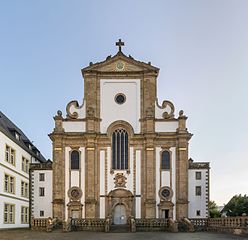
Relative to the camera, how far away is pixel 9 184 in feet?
151

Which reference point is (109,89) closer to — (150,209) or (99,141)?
(99,141)

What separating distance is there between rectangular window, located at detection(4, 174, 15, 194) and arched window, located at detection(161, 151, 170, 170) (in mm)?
15369

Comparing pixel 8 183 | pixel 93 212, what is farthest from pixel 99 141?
pixel 8 183

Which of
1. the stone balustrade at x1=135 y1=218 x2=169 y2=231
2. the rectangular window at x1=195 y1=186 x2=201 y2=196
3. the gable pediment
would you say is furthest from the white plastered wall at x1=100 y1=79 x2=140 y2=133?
the stone balustrade at x1=135 y1=218 x2=169 y2=231

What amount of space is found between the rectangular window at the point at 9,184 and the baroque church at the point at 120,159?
19.2 ft

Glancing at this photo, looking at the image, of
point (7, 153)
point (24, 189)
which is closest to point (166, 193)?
point (24, 189)

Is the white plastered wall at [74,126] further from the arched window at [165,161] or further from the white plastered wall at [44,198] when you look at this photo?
the arched window at [165,161]

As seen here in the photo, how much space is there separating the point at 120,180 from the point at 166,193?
4904 millimetres

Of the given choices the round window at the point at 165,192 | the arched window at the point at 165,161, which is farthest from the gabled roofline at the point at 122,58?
the round window at the point at 165,192

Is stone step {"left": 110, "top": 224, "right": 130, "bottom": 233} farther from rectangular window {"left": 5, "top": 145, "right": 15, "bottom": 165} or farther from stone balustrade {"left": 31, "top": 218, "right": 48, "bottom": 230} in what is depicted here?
rectangular window {"left": 5, "top": 145, "right": 15, "bottom": 165}

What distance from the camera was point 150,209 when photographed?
2019 inches

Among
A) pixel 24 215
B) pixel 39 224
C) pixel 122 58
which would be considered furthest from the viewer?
pixel 122 58

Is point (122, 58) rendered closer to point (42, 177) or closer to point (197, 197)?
point (42, 177)

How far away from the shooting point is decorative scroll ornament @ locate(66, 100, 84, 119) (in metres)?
54.0
